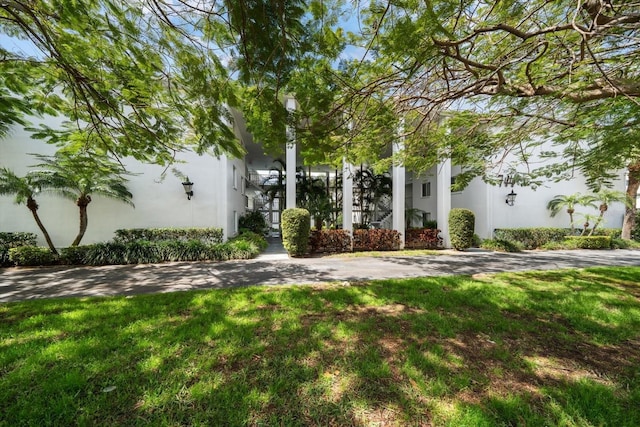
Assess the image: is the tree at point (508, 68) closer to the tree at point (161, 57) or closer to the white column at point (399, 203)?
the tree at point (161, 57)

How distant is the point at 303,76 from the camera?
3.75 meters

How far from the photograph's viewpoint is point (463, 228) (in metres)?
11.3

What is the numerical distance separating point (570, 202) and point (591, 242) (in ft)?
7.37

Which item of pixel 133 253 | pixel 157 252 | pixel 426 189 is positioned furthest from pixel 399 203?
pixel 133 253

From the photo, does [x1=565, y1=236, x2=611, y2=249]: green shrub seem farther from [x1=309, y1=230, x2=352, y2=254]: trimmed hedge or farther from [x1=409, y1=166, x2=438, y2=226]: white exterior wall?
[x1=309, y1=230, x2=352, y2=254]: trimmed hedge

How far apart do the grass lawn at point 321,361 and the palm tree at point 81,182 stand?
5091 mm

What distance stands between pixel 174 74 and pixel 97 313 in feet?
13.6

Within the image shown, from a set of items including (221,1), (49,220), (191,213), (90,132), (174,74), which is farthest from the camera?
(191,213)

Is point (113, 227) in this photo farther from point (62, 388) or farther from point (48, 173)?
point (62, 388)

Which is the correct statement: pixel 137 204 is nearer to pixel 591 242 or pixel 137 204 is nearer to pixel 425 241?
pixel 425 241

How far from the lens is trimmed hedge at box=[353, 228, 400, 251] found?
11.5 m

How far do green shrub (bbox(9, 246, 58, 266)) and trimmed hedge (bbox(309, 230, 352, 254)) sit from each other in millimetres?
8967

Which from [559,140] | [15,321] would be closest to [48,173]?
[15,321]

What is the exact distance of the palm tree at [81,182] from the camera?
7.79 meters
